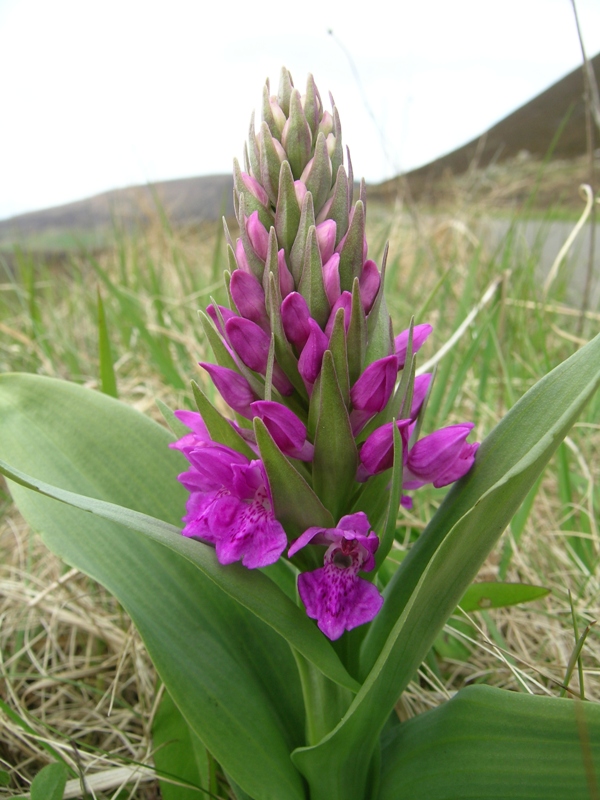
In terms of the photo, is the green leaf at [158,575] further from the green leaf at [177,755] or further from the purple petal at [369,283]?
the purple petal at [369,283]

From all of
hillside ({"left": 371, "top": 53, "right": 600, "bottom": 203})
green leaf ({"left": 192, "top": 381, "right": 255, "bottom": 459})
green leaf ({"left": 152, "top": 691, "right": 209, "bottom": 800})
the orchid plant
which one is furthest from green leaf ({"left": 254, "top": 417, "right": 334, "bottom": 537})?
hillside ({"left": 371, "top": 53, "right": 600, "bottom": 203})

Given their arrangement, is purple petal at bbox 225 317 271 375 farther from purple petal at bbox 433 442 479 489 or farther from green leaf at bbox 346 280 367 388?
purple petal at bbox 433 442 479 489

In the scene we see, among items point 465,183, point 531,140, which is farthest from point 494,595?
point 531,140

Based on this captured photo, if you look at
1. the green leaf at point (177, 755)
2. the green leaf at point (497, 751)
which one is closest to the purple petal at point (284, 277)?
the green leaf at point (497, 751)

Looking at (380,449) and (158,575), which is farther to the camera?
(158,575)

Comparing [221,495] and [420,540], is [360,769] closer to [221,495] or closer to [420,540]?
[420,540]

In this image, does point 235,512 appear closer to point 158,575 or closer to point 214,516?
point 214,516
